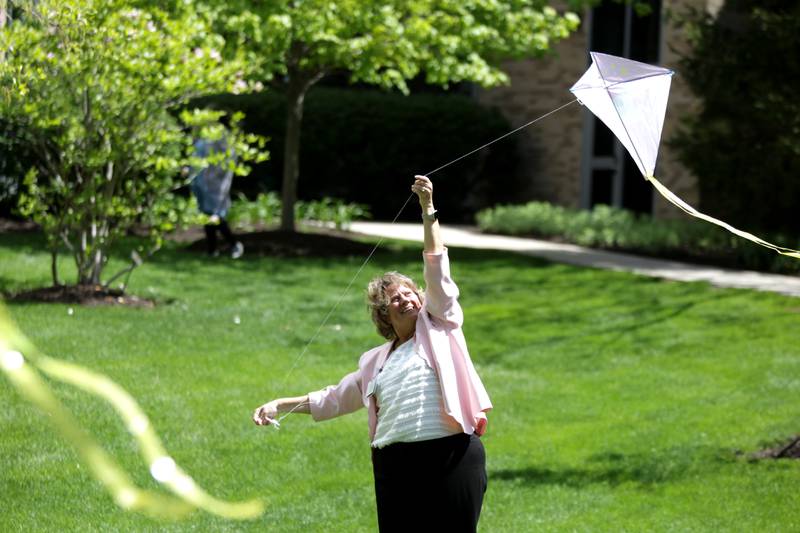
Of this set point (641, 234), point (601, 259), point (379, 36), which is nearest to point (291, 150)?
point (379, 36)

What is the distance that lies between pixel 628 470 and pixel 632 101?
3.04 meters

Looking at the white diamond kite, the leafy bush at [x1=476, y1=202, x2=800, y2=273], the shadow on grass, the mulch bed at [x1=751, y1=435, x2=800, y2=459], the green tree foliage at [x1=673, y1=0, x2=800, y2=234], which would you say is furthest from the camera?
the leafy bush at [x1=476, y1=202, x2=800, y2=273]

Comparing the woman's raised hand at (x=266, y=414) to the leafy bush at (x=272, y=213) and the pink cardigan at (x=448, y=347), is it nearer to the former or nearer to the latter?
the pink cardigan at (x=448, y=347)

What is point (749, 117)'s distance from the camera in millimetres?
15336

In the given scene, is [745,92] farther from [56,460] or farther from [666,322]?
[56,460]

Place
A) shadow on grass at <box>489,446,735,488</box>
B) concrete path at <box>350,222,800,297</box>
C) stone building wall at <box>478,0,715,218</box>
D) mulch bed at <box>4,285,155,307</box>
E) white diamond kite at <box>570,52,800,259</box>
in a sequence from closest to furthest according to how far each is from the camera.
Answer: white diamond kite at <box>570,52,800,259</box>, shadow on grass at <box>489,446,735,488</box>, mulch bed at <box>4,285,155,307</box>, concrete path at <box>350,222,800,297</box>, stone building wall at <box>478,0,715,218</box>

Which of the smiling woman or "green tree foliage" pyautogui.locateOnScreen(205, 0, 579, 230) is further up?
"green tree foliage" pyautogui.locateOnScreen(205, 0, 579, 230)

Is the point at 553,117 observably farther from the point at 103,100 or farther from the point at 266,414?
the point at 266,414

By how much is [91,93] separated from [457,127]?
42.3 feet

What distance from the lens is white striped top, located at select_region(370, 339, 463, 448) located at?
3.96 m

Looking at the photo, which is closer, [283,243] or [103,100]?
[103,100]

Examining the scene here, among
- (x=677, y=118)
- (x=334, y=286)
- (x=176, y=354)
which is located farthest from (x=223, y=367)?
(x=677, y=118)

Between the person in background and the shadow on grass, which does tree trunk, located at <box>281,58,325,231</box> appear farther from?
the shadow on grass

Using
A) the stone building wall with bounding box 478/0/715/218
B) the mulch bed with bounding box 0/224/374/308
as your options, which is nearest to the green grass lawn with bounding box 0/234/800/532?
the mulch bed with bounding box 0/224/374/308
